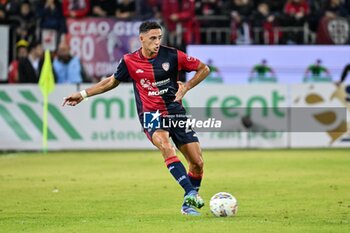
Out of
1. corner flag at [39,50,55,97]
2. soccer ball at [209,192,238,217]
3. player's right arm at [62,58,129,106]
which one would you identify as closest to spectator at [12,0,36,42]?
corner flag at [39,50,55,97]

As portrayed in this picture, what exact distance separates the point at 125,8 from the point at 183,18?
192 centimetres

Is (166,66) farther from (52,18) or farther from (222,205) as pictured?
(52,18)

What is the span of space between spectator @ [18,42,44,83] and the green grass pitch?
325 centimetres

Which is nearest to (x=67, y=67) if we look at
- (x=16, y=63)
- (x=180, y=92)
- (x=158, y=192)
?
(x=16, y=63)

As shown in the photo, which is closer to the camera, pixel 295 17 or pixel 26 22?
pixel 26 22

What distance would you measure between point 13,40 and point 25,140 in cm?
463

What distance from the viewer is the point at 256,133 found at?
85.9 ft

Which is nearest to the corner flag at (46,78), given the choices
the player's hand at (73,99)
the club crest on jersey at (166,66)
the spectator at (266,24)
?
the spectator at (266,24)

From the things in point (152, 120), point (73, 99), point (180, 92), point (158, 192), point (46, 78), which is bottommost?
point (46, 78)

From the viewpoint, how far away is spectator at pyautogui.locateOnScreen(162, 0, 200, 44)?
28922mm

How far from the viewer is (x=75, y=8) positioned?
29000mm

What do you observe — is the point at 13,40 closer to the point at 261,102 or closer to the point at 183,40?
the point at 183,40

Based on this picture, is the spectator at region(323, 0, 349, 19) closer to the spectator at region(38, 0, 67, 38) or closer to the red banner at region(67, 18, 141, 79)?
the red banner at region(67, 18, 141, 79)

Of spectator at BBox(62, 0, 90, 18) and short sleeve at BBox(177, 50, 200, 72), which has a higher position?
short sleeve at BBox(177, 50, 200, 72)
